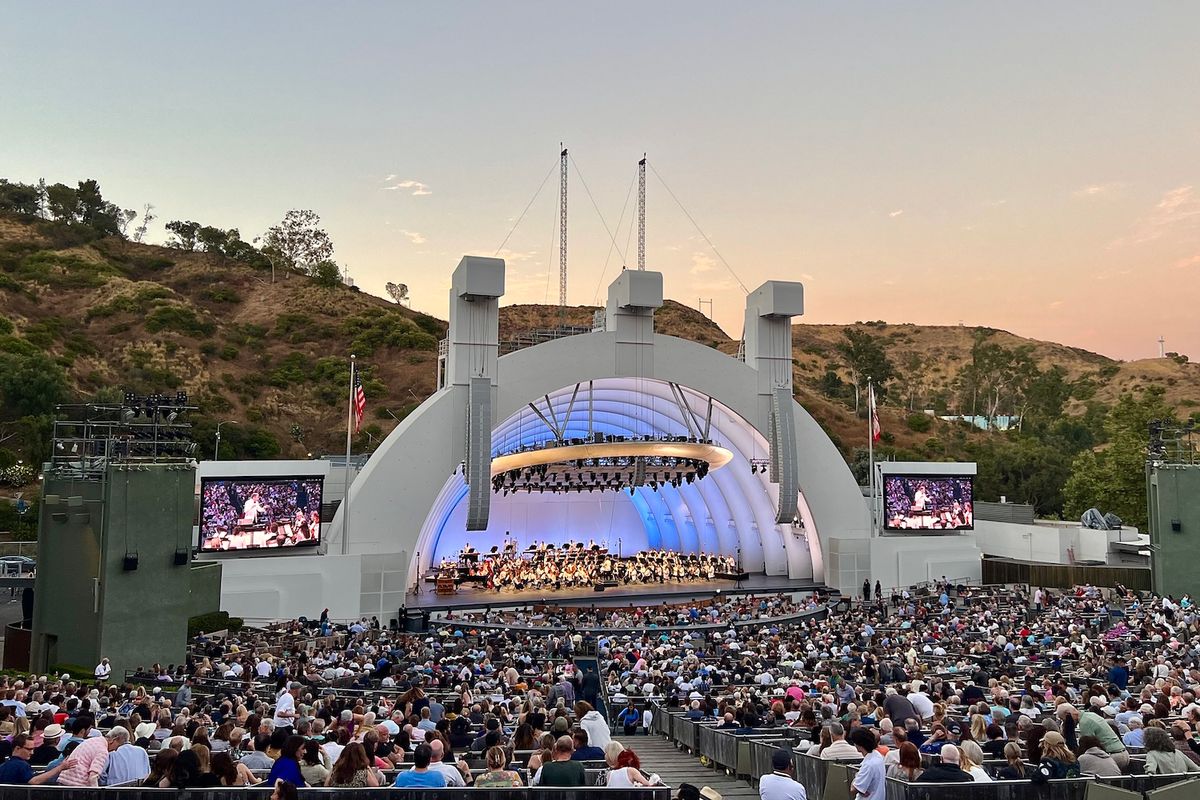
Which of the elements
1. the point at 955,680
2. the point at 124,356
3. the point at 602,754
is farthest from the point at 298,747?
the point at 124,356

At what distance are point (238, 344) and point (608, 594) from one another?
63.8 m

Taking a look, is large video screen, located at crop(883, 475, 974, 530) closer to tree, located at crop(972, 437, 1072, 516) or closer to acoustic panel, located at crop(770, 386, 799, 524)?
acoustic panel, located at crop(770, 386, 799, 524)

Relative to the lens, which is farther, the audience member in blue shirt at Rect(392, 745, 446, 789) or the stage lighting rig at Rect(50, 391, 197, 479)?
the stage lighting rig at Rect(50, 391, 197, 479)

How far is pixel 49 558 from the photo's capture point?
19172 mm

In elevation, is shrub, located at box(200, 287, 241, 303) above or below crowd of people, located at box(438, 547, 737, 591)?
above

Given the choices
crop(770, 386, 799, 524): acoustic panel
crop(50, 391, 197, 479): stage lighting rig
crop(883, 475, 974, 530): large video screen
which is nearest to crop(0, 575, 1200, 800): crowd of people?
crop(50, 391, 197, 479): stage lighting rig

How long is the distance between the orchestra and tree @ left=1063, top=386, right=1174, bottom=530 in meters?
21.9

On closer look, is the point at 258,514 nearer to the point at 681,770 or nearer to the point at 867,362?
the point at 681,770

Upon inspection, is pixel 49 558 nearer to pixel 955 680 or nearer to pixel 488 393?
pixel 488 393

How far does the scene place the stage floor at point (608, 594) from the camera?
2961cm

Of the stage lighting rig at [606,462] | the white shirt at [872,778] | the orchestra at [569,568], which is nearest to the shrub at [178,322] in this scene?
the orchestra at [569,568]

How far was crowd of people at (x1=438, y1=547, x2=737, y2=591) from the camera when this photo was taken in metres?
33.0

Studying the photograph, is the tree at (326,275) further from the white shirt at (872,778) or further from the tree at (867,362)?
the white shirt at (872,778)

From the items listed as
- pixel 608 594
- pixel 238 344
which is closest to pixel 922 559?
pixel 608 594
